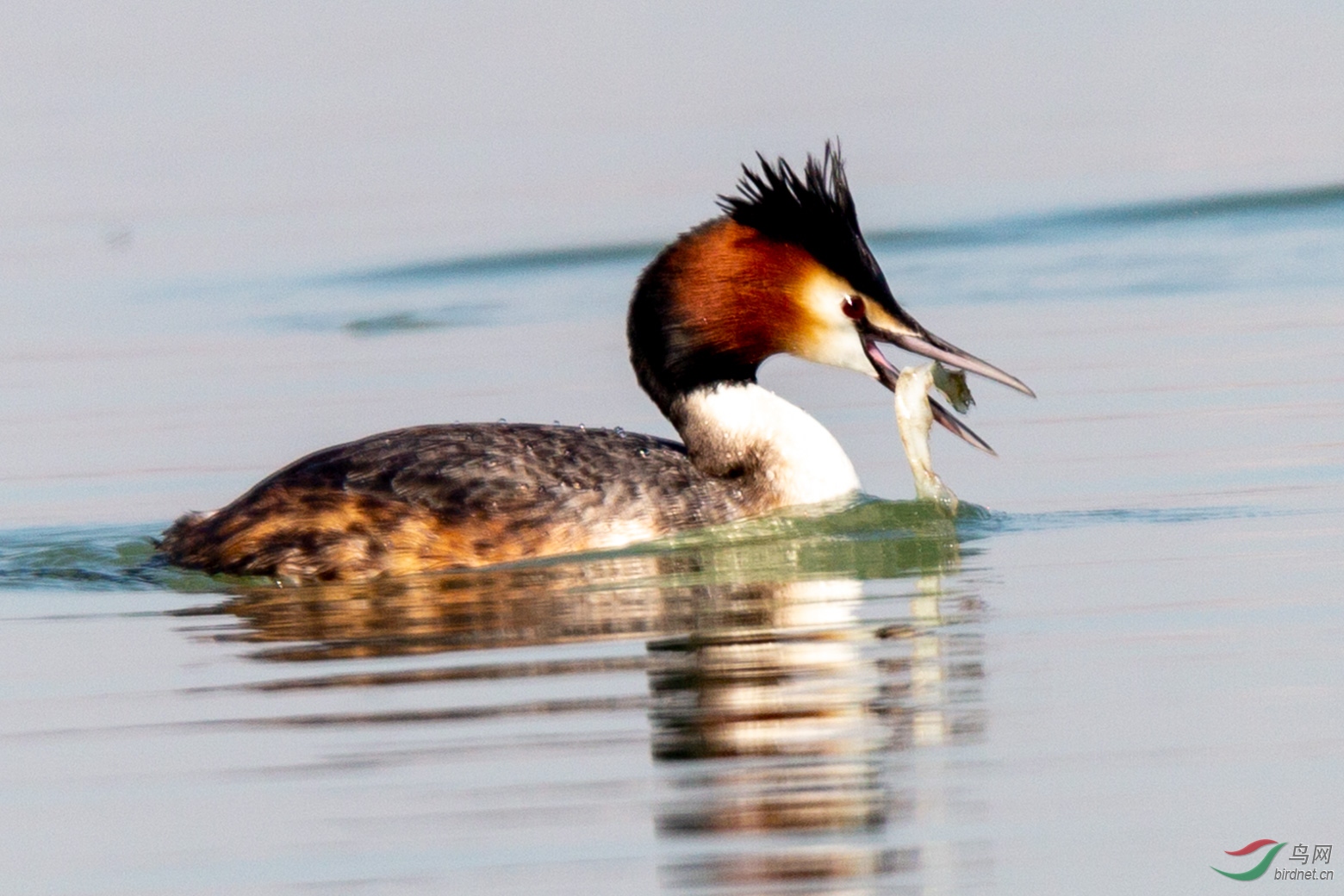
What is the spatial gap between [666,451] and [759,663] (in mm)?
3230

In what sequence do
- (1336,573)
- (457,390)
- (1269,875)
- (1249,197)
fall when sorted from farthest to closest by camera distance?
(1249,197)
(457,390)
(1336,573)
(1269,875)

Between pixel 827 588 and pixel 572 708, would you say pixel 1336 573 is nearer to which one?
pixel 827 588

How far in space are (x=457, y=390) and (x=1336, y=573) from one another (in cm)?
705

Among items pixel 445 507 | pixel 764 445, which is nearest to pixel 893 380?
pixel 764 445

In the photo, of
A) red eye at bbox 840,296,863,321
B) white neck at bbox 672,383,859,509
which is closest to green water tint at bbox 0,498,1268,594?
white neck at bbox 672,383,859,509

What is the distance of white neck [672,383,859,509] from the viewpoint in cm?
1073

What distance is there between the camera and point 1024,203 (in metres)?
20.7

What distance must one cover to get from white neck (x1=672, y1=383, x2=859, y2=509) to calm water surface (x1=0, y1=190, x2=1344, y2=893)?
222 millimetres

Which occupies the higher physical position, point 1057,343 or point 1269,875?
point 1057,343

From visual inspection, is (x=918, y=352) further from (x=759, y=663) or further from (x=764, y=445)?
(x=759, y=663)

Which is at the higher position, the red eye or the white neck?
the red eye

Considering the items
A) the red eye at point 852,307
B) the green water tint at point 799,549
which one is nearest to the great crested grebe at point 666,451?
the red eye at point 852,307

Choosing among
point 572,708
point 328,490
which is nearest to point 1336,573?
point 572,708

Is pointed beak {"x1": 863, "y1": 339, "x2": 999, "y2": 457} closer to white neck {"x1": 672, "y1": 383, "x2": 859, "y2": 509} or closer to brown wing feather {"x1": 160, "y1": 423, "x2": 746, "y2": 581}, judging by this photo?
white neck {"x1": 672, "y1": 383, "x2": 859, "y2": 509}
